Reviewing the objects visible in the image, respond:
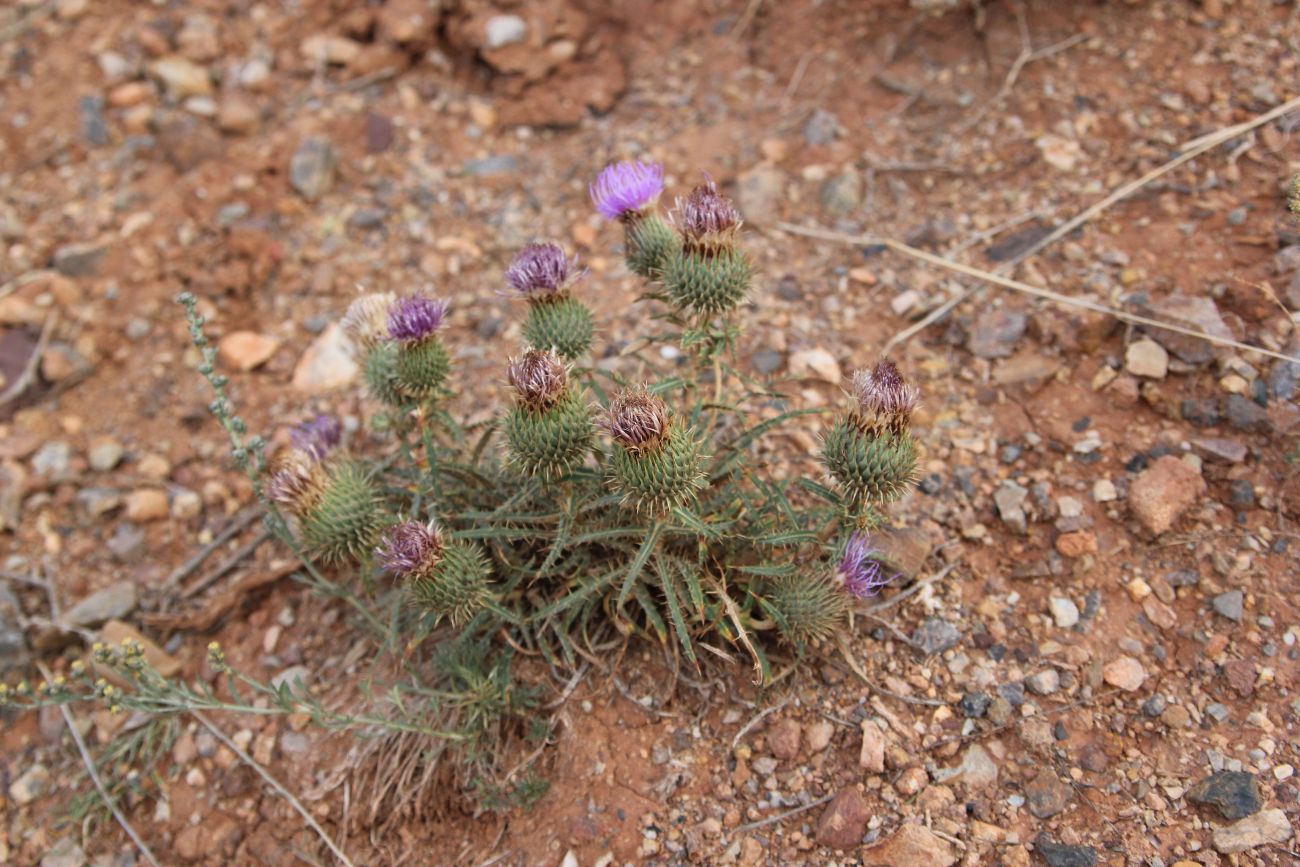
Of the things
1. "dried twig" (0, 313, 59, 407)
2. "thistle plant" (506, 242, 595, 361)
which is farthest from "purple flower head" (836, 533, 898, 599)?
"dried twig" (0, 313, 59, 407)

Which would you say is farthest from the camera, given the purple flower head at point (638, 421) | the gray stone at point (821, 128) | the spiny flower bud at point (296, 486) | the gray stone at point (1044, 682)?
the gray stone at point (821, 128)

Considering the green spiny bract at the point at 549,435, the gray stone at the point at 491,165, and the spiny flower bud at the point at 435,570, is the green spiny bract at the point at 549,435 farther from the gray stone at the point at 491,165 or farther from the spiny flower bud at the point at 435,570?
the gray stone at the point at 491,165

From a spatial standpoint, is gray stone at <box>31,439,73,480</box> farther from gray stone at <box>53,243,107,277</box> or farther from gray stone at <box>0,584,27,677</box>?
gray stone at <box>53,243,107,277</box>

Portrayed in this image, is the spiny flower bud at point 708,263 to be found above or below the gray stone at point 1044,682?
above

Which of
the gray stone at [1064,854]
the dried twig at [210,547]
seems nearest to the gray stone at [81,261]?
the dried twig at [210,547]

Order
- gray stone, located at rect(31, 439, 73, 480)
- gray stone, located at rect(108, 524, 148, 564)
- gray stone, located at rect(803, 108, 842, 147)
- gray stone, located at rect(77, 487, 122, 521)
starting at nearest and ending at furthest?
gray stone, located at rect(108, 524, 148, 564) → gray stone, located at rect(77, 487, 122, 521) → gray stone, located at rect(31, 439, 73, 480) → gray stone, located at rect(803, 108, 842, 147)

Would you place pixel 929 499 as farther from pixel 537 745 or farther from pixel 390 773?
pixel 390 773

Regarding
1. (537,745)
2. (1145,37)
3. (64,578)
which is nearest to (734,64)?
(1145,37)
